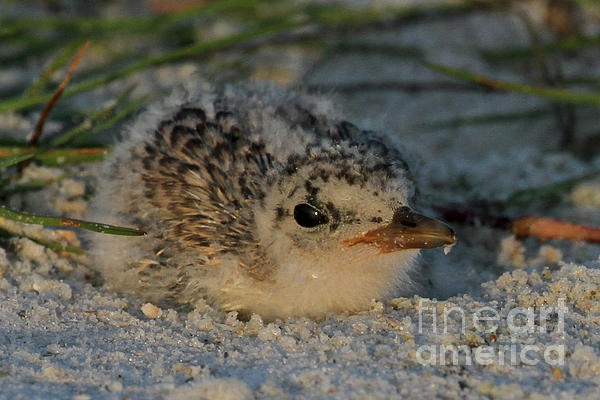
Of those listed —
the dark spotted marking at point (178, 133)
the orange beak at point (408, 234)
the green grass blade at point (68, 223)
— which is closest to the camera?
the orange beak at point (408, 234)

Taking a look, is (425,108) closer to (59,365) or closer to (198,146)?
(198,146)

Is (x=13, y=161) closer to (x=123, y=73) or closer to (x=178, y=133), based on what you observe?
(x=178, y=133)

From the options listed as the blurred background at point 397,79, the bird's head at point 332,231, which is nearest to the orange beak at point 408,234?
the bird's head at point 332,231

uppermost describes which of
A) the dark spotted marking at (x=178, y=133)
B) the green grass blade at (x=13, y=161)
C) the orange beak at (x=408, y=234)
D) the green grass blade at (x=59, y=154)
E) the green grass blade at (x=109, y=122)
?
the green grass blade at (x=109, y=122)

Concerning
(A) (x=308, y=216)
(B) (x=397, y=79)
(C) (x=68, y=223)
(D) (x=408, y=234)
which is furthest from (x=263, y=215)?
(B) (x=397, y=79)

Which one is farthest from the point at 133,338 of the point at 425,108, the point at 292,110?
→ the point at 425,108

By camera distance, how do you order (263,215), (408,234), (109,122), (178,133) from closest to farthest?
(408,234), (263,215), (178,133), (109,122)

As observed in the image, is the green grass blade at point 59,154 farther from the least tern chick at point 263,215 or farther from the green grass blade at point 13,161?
the least tern chick at point 263,215

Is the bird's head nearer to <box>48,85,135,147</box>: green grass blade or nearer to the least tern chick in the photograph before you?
the least tern chick
